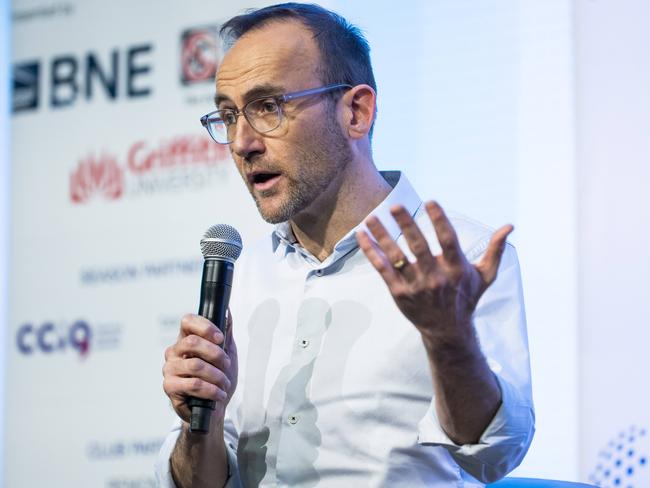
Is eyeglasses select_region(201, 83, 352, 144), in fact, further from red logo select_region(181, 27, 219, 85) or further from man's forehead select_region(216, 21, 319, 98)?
red logo select_region(181, 27, 219, 85)

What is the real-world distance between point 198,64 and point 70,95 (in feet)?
2.50

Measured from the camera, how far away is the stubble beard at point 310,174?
83.9 inches

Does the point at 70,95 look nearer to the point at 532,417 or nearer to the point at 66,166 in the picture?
the point at 66,166

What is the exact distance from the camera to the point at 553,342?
2.82m

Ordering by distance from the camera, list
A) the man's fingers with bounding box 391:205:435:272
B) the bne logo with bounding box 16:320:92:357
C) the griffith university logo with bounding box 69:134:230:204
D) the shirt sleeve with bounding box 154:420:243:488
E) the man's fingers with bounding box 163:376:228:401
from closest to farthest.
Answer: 1. the man's fingers with bounding box 391:205:435:272
2. the man's fingers with bounding box 163:376:228:401
3. the shirt sleeve with bounding box 154:420:243:488
4. the griffith university logo with bounding box 69:134:230:204
5. the bne logo with bounding box 16:320:92:357

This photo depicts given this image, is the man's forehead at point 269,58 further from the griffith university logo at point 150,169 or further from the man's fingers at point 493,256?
the griffith university logo at point 150,169

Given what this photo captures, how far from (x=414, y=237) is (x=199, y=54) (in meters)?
2.90

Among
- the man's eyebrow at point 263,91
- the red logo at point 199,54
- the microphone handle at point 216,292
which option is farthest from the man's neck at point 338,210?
the red logo at point 199,54

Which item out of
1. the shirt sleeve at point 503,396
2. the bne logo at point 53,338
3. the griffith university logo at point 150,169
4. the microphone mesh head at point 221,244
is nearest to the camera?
the shirt sleeve at point 503,396

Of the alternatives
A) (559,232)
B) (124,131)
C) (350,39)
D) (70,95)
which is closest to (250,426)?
(350,39)

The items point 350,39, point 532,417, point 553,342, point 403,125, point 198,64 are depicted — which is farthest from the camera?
point 198,64

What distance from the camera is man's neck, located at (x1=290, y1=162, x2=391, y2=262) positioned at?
222 centimetres

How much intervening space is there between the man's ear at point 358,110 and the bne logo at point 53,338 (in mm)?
2354

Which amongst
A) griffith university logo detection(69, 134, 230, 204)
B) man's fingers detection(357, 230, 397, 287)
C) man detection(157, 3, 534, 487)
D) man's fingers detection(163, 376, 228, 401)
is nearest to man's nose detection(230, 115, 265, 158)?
man detection(157, 3, 534, 487)
